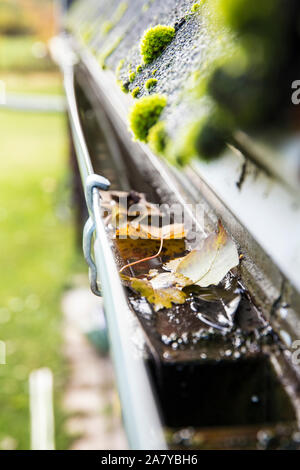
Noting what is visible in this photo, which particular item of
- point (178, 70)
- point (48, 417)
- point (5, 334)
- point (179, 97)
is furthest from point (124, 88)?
point (5, 334)

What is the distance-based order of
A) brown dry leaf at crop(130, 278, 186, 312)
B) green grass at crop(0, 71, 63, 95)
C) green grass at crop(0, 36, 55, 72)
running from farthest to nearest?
1. green grass at crop(0, 36, 55, 72)
2. green grass at crop(0, 71, 63, 95)
3. brown dry leaf at crop(130, 278, 186, 312)

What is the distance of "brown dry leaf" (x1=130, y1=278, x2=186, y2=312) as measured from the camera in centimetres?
103

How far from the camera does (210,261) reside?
43.9 inches

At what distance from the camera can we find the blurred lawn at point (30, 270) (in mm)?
5082

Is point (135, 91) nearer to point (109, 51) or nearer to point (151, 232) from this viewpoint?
point (151, 232)

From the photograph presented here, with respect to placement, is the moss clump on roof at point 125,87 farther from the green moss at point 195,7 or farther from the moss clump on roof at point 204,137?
the moss clump on roof at point 204,137

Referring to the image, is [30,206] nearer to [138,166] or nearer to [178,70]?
[138,166]

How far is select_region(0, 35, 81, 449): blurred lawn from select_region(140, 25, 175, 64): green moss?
4024mm

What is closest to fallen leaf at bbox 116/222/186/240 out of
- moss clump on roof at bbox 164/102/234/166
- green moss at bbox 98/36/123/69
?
moss clump on roof at bbox 164/102/234/166

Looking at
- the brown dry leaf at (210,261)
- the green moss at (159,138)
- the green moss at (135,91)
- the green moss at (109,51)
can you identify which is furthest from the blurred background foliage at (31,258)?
the green moss at (159,138)

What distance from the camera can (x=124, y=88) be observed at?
1375 mm

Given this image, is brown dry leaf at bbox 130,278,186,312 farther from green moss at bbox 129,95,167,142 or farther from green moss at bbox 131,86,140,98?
green moss at bbox 131,86,140,98
